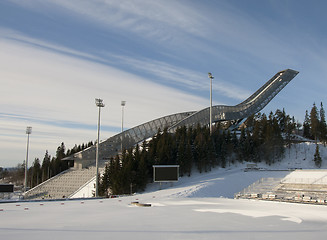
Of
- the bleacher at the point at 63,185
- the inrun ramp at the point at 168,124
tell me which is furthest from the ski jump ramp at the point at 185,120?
the bleacher at the point at 63,185

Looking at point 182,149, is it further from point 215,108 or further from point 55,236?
point 55,236

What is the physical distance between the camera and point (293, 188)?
30.9m

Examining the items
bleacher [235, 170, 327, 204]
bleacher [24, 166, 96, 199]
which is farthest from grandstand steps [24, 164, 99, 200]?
bleacher [235, 170, 327, 204]

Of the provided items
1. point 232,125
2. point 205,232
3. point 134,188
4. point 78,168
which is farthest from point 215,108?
point 205,232

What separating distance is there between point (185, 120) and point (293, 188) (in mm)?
35719

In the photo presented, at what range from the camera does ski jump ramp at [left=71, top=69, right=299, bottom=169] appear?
58.5 m

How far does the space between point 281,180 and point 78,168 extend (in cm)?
3646

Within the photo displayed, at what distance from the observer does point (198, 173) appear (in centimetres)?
4478

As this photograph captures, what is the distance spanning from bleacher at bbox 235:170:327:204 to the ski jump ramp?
2764cm

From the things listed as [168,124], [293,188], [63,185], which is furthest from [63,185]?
[293,188]

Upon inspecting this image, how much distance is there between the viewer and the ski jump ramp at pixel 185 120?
5850 centimetres

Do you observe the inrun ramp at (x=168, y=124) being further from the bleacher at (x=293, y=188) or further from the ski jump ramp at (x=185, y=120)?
the bleacher at (x=293, y=188)

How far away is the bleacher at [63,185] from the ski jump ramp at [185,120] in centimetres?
381

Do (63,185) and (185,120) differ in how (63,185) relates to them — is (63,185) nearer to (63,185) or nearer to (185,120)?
(63,185)
